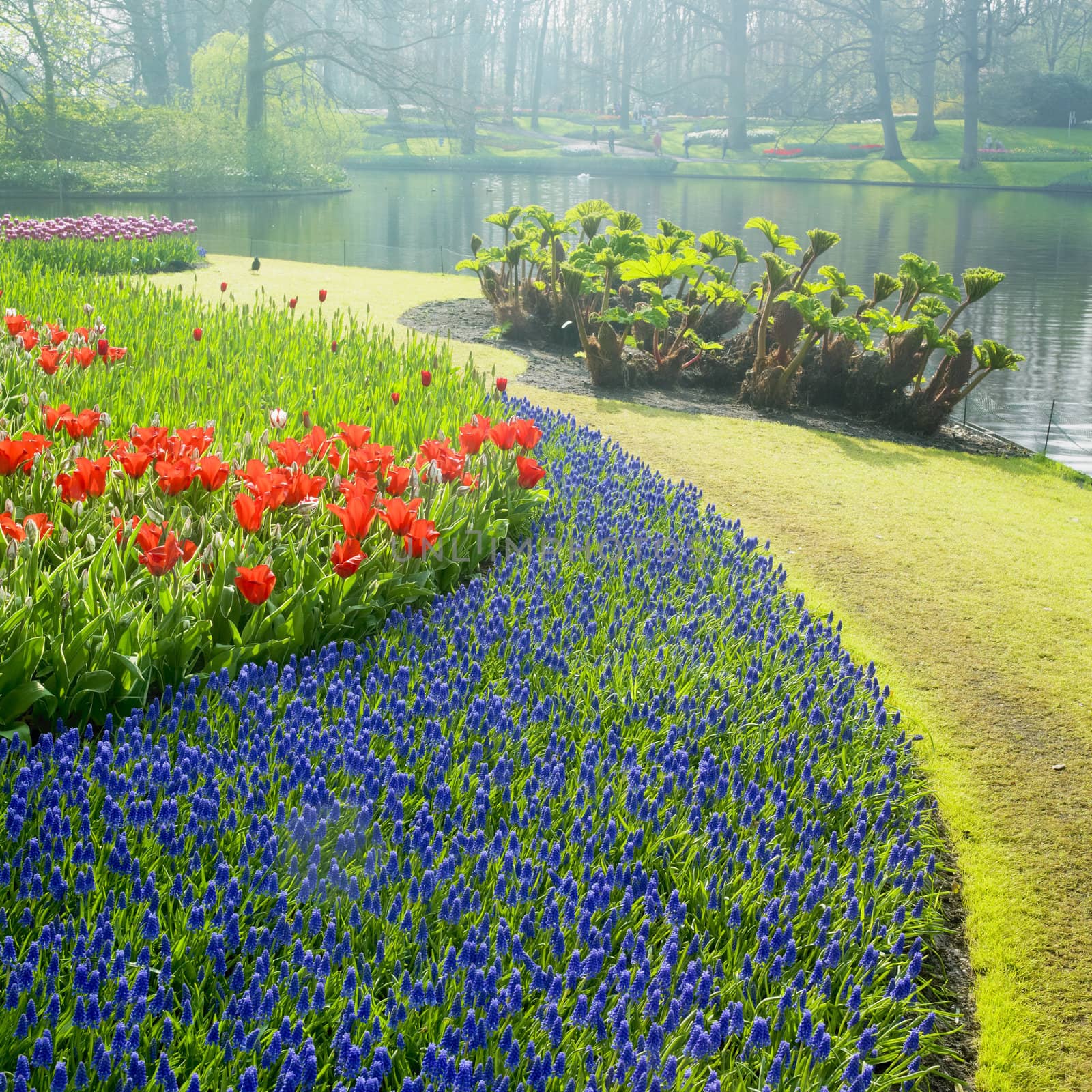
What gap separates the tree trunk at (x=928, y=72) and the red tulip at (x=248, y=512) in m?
69.5

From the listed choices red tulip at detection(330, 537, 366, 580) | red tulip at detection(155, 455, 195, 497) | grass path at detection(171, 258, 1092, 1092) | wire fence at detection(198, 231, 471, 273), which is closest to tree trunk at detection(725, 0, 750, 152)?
wire fence at detection(198, 231, 471, 273)

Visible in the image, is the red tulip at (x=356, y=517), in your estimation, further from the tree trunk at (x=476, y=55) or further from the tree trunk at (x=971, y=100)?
the tree trunk at (x=476, y=55)

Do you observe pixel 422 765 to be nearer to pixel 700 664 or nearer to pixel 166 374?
pixel 700 664

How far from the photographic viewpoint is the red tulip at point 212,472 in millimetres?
4141

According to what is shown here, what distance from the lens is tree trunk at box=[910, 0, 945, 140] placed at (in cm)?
6406

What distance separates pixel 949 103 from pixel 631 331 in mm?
78843

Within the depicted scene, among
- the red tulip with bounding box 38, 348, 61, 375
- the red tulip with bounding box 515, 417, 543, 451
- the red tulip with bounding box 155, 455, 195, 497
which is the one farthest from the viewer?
the red tulip with bounding box 38, 348, 61, 375

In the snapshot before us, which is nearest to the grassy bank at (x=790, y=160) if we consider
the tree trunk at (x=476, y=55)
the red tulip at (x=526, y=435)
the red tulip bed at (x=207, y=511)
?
the tree trunk at (x=476, y=55)

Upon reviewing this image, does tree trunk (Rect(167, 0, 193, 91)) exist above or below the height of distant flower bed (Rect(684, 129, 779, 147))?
above

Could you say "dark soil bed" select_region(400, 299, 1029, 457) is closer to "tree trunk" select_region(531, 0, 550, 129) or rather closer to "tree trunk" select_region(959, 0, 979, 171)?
"tree trunk" select_region(959, 0, 979, 171)

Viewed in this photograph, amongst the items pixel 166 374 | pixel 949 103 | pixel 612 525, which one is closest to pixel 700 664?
pixel 612 525

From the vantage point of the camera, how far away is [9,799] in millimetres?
2664

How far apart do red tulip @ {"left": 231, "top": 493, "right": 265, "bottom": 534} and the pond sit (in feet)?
28.2

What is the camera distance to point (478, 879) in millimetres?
2658
